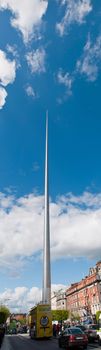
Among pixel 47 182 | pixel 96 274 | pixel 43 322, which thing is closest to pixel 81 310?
pixel 96 274

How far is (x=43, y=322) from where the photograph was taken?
36.8 meters

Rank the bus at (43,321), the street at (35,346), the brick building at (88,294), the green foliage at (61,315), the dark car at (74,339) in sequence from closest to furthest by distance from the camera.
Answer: the dark car at (74,339)
the street at (35,346)
the bus at (43,321)
the brick building at (88,294)
the green foliage at (61,315)

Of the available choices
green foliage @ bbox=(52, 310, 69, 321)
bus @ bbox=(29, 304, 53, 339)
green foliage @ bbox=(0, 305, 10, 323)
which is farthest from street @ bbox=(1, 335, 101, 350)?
green foliage @ bbox=(52, 310, 69, 321)

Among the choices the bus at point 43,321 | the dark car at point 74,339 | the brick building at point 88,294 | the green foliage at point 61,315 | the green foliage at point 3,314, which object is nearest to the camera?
the dark car at point 74,339

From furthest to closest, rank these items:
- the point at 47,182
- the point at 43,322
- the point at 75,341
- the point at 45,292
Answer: the point at 47,182, the point at 45,292, the point at 43,322, the point at 75,341

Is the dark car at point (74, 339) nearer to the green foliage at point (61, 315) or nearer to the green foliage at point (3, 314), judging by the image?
the green foliage at point (3, 314)

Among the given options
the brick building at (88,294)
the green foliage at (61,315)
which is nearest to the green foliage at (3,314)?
the green foliage at (61,315)

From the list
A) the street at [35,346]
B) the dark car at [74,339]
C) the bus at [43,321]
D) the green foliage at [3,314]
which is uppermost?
the green foliage at [3,314]

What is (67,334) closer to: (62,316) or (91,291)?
(91,291)

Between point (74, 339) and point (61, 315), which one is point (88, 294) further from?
point (74, 339)

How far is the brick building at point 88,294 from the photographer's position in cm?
9900

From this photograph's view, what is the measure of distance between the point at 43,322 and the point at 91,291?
2866 inches

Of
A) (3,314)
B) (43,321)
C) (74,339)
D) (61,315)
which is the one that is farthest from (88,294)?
(74,339)

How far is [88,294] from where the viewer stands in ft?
357
